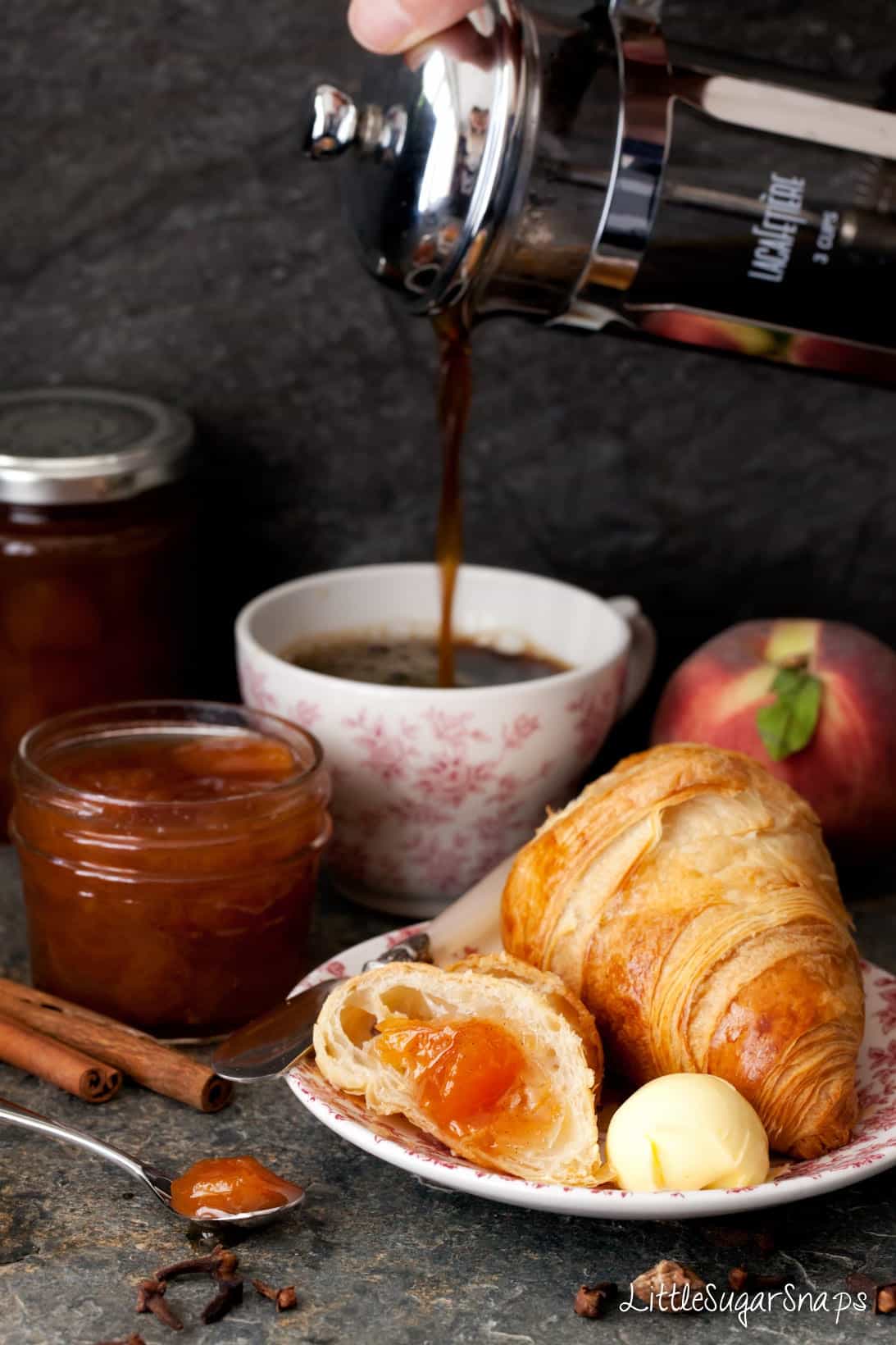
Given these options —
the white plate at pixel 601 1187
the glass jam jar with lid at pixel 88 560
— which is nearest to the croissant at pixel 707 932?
the white plate at pixel 601 1187

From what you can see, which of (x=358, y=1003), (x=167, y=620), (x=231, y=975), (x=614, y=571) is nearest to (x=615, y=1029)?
(x=358, y=1003)

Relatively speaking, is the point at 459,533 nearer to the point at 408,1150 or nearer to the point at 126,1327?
the point at 408,1150

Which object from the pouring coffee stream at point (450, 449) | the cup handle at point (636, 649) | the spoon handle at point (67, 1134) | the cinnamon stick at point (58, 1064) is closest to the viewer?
the spoon handle at point (67, 1134)

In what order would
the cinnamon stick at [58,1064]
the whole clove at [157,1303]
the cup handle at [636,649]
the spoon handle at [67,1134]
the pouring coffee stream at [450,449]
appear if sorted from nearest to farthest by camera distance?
1. the whole clove at [157,1303]
2. the spoon handle at [67,1134]
3. the cinnamon stick at [58,1064]
4. the pouring coffee stream at [450,449]
5. the cup handle at [636,649]

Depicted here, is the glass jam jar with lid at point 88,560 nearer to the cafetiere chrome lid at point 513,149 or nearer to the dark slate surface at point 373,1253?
Answer: the cafetiere chrome lid at point 513,149

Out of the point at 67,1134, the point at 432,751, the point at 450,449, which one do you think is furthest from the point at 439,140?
the point at 67,1134

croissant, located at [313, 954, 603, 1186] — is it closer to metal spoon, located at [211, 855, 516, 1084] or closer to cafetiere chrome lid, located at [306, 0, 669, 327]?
metal spoon, located at [211, 855, 516, 1084]
